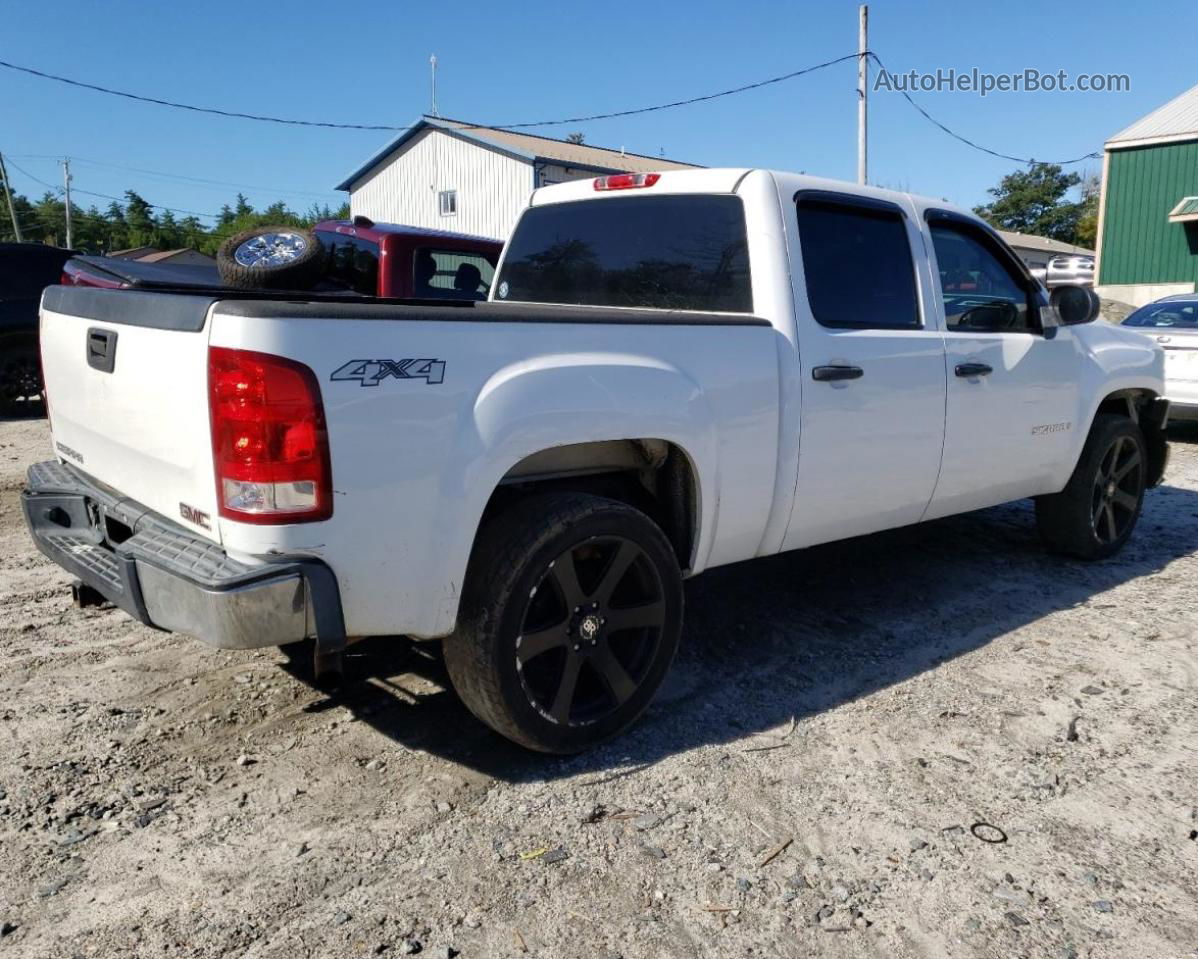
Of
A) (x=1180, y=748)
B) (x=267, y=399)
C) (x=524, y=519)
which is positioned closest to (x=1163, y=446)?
(x=1180, y=748)

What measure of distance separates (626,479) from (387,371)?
128cm

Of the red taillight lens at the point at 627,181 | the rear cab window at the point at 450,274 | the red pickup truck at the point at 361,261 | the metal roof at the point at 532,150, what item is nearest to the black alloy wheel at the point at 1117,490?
the red taillight lens at the point at 627,181

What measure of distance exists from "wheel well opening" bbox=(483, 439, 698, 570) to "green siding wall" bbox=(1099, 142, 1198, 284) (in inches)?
1018

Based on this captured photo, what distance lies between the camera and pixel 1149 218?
24984 mm

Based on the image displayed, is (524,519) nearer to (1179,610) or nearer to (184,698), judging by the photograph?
(184,698)

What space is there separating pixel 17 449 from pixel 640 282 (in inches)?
263

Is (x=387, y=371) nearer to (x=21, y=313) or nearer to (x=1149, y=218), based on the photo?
(x=21, y=313)

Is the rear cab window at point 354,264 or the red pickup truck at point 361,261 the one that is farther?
the rear cab window at point 354,264

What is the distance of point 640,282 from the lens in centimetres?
415

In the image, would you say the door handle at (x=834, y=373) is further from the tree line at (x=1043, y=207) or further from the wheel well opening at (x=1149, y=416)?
→ the tree line at (x=1043, y=207)

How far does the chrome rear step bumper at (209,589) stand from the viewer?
2.51 meters

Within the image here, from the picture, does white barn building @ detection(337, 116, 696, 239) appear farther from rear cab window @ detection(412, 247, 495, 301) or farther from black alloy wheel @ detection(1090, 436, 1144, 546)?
black alloy wheel @ detection(1090, 436, 1144, 546)

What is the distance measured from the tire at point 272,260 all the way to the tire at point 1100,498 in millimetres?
4879

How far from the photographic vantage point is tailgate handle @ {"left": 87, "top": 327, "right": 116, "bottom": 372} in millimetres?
3018
